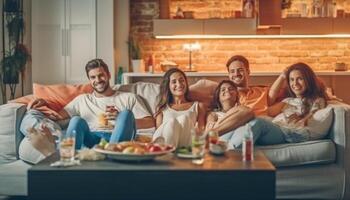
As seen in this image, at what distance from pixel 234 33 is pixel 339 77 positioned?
1.42m

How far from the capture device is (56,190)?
2.94 meters

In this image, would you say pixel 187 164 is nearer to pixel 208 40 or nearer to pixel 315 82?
pixel 315 82

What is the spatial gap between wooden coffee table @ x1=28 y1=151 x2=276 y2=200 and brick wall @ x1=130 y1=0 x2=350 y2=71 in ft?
15.7

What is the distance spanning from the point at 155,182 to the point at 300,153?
142cm

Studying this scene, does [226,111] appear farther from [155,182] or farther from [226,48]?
[226,48]

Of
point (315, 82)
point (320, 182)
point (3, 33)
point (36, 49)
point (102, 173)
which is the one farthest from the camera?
point (36, 49)

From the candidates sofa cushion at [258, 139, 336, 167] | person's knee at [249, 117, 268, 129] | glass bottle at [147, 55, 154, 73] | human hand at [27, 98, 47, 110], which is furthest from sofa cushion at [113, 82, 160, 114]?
glass bottle at [147, 55, 154, 73]

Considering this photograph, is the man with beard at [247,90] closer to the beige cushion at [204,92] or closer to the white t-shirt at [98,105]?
the beige cushion at [204,92]

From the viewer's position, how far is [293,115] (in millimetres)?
4344

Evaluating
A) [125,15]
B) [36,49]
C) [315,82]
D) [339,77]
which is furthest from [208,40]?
[315,82]

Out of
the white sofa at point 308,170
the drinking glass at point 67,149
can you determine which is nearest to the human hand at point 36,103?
the white sofa at point 308,170

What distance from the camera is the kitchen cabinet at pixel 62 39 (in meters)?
7.44

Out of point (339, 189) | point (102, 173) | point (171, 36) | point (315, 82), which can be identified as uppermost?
point (171, 36)

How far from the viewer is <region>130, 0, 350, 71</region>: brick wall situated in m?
7.65
